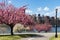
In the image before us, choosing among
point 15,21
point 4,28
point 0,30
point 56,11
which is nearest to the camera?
point 56,11

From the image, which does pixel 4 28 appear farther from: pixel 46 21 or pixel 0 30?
pixel 46 21

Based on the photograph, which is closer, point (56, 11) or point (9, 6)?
point (56, 11)

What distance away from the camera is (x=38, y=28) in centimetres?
6756

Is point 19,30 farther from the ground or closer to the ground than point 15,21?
closer to the ground

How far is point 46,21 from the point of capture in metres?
74.2

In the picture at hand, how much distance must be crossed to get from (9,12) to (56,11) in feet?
30.6

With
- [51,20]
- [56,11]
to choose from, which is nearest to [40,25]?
[51,20]

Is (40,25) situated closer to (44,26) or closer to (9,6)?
(44,26)

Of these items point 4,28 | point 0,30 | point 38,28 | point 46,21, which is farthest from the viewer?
point 46,21

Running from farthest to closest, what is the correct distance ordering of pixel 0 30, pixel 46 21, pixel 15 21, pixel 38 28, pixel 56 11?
pixel 46 21 → pixel 38 28 → pixel 0 30 → pixel 15 21 → pixel 56 11

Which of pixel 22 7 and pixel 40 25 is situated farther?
pixel 40 25

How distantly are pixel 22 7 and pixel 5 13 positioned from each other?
360cm

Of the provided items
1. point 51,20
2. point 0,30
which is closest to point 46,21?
point 51,20

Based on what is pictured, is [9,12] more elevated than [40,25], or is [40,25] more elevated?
[9,12]
